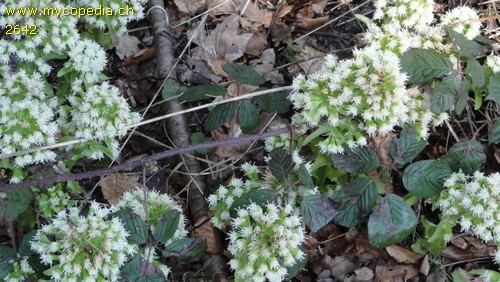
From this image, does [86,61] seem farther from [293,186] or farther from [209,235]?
[293,186]

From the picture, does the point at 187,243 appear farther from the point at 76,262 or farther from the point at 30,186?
the point at 30,186

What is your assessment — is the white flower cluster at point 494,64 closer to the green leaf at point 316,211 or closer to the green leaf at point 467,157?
the green leaf at point 467,157

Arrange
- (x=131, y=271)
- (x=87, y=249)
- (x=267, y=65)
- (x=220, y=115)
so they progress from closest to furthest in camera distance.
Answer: (x=87, y=249), (x=131, y=271), (x=220, y=115), (x=267, y=65)

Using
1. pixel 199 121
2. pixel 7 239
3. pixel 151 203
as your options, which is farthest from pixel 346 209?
pixel 7 239

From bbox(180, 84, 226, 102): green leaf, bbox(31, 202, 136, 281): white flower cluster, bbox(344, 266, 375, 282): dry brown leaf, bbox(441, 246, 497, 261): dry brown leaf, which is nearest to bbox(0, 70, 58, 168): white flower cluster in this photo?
bbox(31, 202, 136, 281): white flower cluster

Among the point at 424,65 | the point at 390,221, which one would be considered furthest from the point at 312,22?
the point at 390,221

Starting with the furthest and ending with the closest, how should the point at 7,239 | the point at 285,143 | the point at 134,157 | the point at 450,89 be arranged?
1. the point at 134,157
2. the point at 7,239
3. the point at 285,143
4. the point at 450,89
